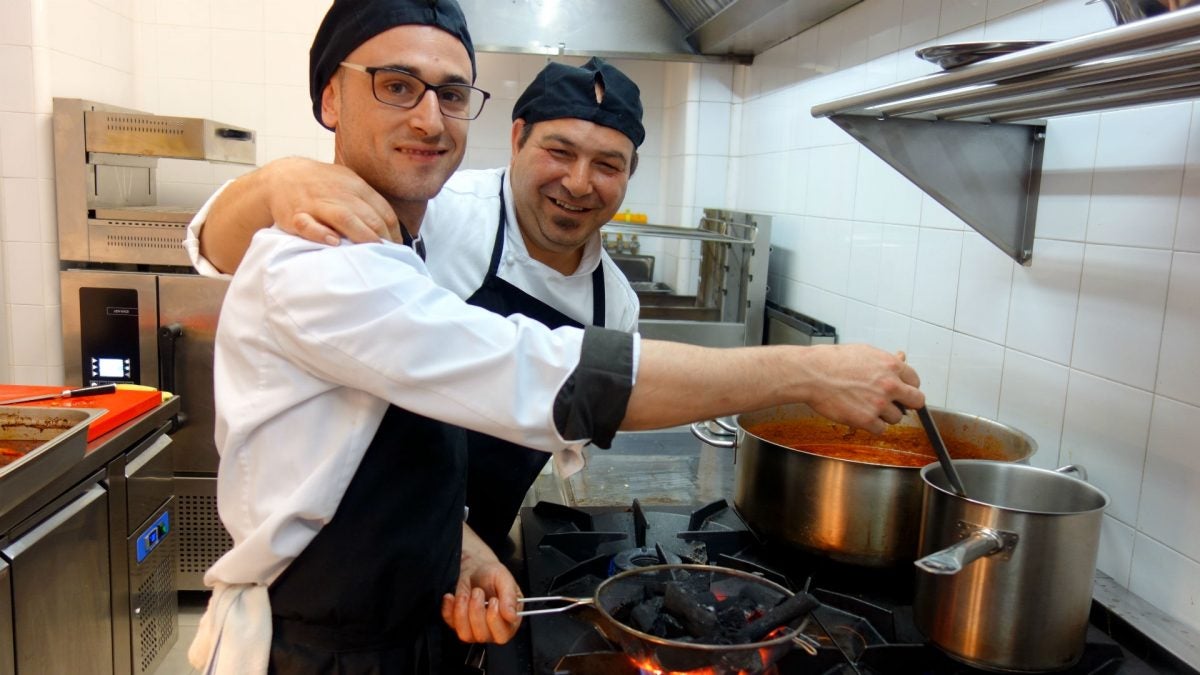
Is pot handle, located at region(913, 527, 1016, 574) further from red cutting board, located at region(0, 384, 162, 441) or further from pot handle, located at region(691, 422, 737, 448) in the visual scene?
red cutting board, located at region(0, 384, 162, 441)

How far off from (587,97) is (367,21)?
1.71ft

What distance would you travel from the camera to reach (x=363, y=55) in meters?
1.10

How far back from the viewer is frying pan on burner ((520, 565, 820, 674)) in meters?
0.93

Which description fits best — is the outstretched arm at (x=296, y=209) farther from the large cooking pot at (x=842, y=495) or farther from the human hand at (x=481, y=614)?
the large cooking pot at (x=842, y=495)

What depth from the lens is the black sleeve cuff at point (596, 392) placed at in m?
0.89

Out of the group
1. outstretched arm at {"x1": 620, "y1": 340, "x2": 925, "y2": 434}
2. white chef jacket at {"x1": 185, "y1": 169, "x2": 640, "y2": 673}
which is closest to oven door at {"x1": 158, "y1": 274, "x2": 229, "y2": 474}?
white chef jacket at {"x1": 185, "y1": 169, "x2": 640, "y2": 673}

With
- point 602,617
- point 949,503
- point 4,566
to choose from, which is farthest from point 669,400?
point 4,566

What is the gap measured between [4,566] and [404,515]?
1199 millimetres

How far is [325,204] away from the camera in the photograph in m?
0.95

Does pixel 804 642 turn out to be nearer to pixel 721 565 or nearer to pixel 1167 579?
pixel 721 565

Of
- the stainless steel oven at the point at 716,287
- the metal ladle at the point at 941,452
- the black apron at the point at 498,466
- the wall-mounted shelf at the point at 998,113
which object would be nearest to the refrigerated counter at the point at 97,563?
the black apron at the point at 498,466

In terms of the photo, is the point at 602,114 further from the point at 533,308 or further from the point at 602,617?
the point at 602,617

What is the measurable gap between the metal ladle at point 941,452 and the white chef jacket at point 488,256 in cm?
76

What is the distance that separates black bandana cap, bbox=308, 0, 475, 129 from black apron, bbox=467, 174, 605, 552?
21.2 inches
